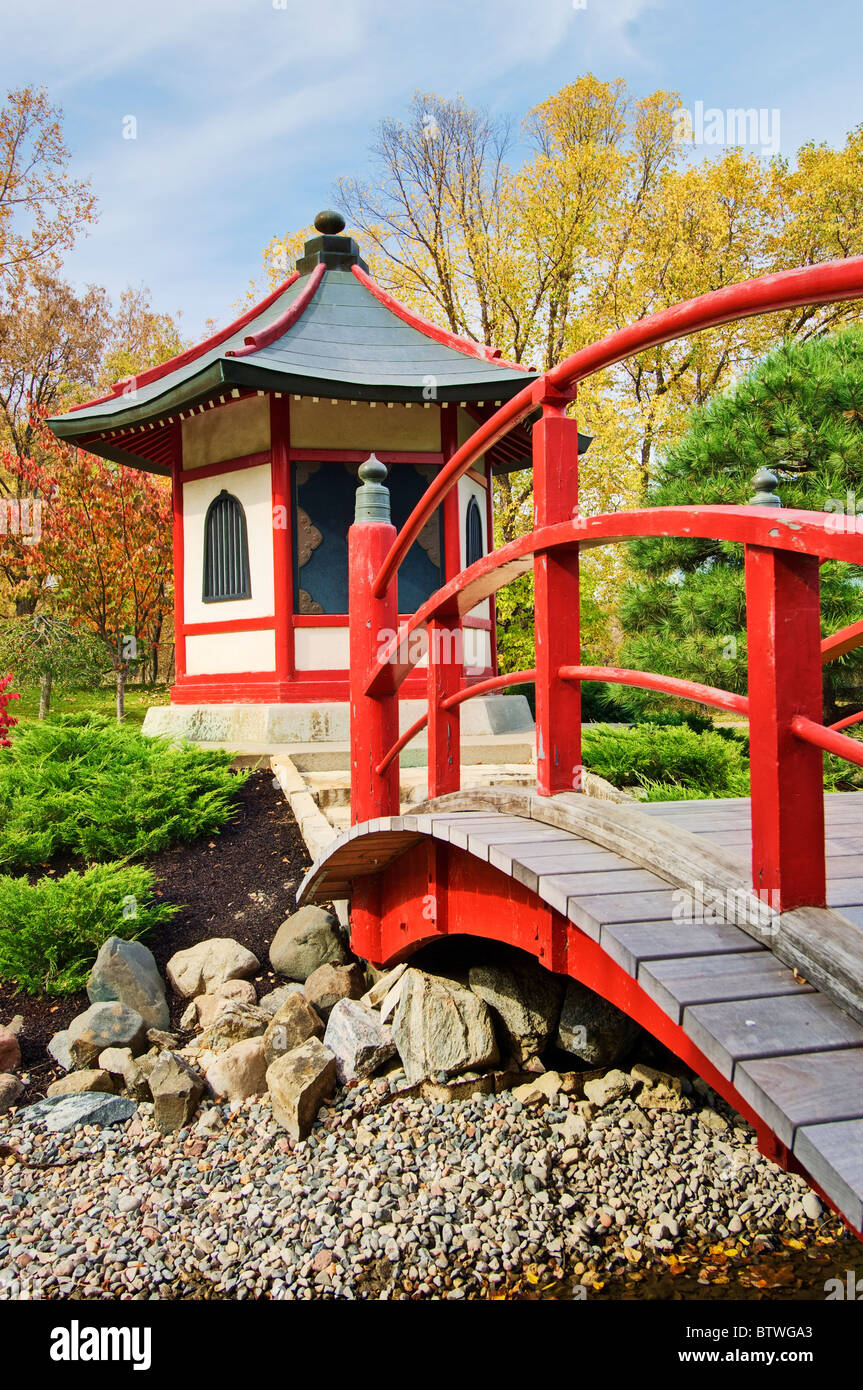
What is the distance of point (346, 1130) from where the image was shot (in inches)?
158

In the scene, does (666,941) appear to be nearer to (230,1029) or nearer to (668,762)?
(230,1029)

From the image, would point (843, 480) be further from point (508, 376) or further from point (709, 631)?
point (508, 376)

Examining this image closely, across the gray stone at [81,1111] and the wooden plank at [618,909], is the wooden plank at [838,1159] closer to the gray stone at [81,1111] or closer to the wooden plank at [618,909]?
the wooden plank at [618,909]

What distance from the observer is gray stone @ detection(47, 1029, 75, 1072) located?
4.59 meters

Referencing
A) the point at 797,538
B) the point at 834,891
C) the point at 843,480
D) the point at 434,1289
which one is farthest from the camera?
the point at 843,480

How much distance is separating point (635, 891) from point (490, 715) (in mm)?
7605

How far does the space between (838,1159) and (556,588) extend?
1.67 meters

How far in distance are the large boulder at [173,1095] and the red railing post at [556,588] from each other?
104 inches

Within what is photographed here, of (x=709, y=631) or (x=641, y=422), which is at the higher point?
(x=641, y=422)

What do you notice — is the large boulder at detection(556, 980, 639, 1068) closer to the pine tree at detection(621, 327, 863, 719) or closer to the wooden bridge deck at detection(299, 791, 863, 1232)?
the wooden bridge deck at detection(299, 791, 863, 1232)

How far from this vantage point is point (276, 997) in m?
4.99

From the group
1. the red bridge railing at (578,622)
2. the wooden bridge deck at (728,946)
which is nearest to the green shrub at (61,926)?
the red bridge railing at (578,622)

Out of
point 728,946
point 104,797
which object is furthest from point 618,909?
point 104,797

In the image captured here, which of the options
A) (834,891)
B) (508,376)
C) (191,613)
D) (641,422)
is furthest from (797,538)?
(641,422)
